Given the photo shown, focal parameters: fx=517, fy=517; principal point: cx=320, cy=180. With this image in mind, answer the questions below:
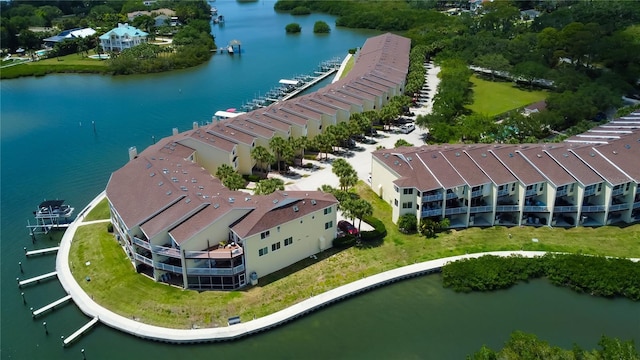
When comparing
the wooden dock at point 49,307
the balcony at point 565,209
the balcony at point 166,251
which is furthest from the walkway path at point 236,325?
the balcony at point 565,209

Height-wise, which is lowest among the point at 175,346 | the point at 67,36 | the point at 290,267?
the point at 175,346

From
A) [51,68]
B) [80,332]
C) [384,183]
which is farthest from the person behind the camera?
[51,68]

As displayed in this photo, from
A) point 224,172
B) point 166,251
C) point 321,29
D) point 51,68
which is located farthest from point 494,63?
point 51,68

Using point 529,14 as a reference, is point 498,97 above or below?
below

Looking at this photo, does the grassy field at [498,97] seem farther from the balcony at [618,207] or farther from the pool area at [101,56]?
the pool area at [101,56]

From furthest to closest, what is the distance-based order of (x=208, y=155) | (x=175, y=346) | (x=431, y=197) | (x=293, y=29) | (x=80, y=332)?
(x=293, y=29), (x=208, y=155), (x=431, y=197), (x=80, y=332), (x=175, y=346)

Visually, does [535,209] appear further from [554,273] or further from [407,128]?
[407,128]

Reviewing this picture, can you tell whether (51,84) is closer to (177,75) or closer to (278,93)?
(177,75)
